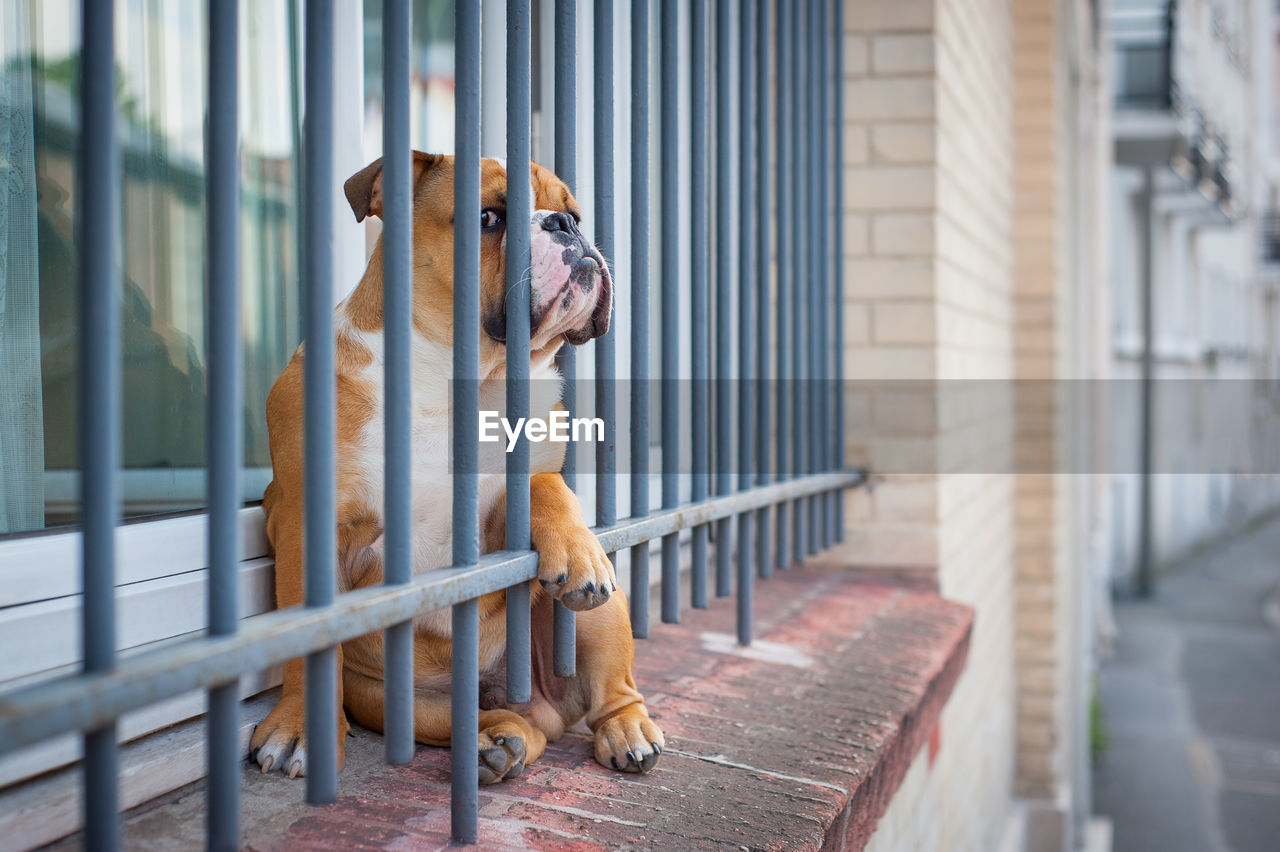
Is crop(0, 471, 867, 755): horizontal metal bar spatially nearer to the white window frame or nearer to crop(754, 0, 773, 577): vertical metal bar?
the white window frame

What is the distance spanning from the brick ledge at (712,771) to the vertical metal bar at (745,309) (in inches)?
11.0

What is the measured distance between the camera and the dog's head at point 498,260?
67.6 inches

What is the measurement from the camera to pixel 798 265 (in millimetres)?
3037

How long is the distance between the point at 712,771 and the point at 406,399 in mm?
954

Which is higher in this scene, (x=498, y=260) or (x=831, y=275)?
(x=831, y=275)

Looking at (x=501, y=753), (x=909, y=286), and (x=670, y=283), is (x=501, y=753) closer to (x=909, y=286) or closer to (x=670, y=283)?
(x=670, y=283)

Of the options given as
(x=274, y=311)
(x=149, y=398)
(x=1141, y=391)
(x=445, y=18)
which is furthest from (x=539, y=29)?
(x=1141, y=391)

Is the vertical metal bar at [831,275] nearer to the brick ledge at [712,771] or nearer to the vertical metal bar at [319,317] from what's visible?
the brick ledge at [712,771]

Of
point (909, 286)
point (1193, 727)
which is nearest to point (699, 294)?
point (909, 286)

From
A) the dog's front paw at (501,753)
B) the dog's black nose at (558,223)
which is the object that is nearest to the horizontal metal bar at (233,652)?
the dog's front paw at (501,753)

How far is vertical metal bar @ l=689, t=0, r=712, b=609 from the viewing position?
2312 millimetres

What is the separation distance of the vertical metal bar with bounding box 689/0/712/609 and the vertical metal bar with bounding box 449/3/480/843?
0.81 m

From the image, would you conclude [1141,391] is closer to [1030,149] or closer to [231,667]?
[1030,149]

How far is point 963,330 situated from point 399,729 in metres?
3.31
